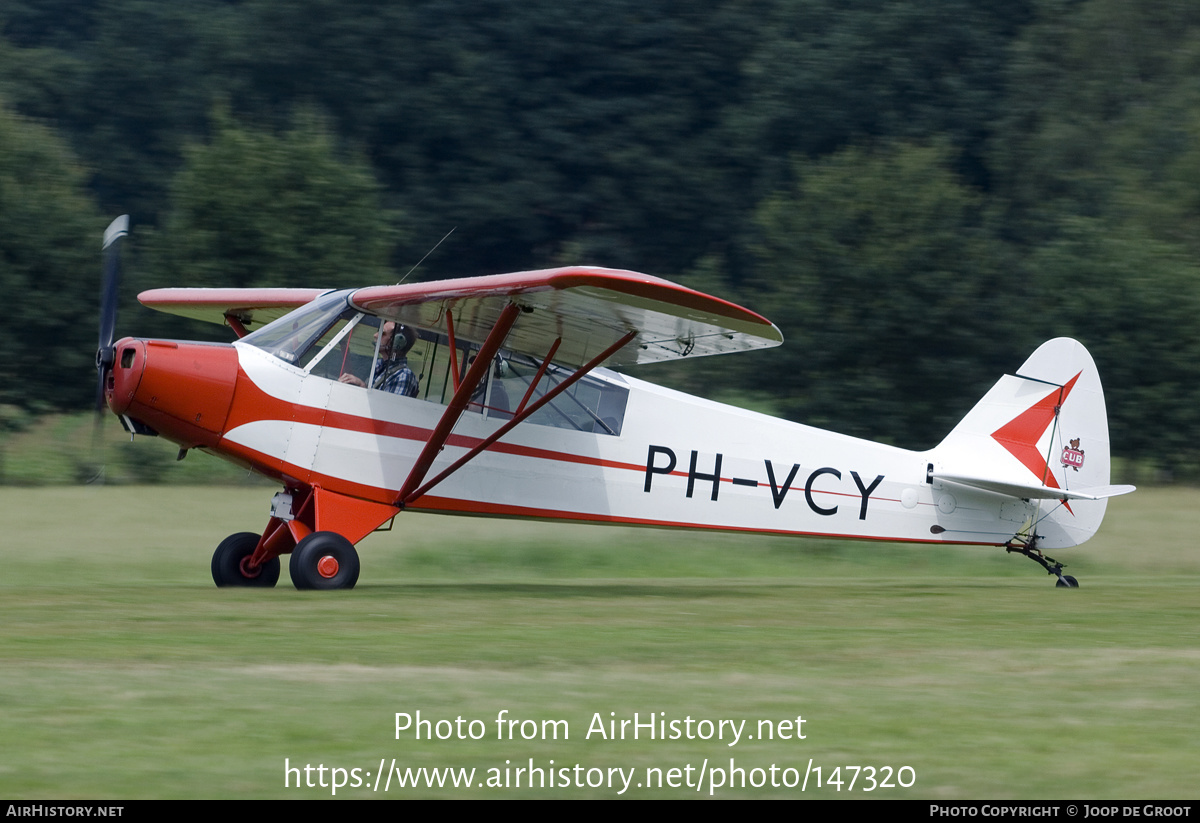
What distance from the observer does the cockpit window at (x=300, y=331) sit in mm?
10875

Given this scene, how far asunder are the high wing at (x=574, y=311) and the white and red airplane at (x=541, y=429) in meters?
0.02

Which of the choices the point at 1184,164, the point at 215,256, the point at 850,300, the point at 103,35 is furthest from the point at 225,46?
the point at 1184,164

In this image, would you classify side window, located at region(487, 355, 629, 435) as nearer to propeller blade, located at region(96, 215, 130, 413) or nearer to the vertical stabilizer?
propeller blade, located at region(96, 215, 130, 413)

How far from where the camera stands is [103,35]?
44.9 m

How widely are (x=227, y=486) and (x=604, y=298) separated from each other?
10.2m

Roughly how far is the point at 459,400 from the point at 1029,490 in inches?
213

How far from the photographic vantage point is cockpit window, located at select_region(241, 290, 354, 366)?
1088cm

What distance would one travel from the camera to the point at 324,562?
1037cm

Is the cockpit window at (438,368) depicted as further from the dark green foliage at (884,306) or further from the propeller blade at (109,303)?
the dark green foliage at (884,306)

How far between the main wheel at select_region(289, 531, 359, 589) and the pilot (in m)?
1.33

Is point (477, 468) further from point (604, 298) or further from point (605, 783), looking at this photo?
point (605, 783)

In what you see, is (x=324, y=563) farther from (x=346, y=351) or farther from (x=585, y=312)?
(x=585, y=312)

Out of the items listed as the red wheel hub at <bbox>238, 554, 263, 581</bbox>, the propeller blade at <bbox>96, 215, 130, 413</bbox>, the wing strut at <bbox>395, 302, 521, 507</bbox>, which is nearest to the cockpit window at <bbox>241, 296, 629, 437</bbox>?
the wing strut at <bbox>395, 302, 521, 507</bbox>

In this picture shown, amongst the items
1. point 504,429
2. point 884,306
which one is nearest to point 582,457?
point 504,429
